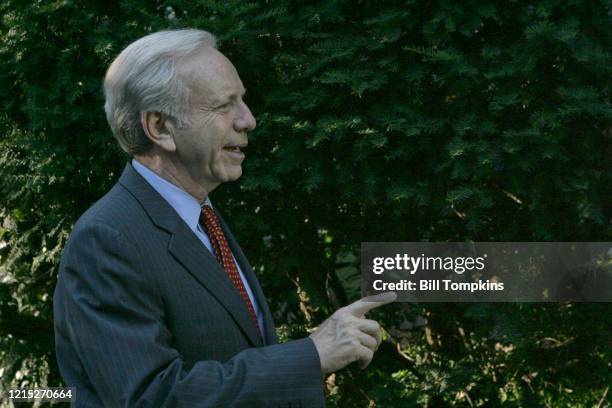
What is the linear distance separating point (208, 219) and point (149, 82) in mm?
401

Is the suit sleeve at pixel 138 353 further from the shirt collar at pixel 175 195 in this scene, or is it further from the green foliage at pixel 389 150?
the green foliage at pixel 389 150

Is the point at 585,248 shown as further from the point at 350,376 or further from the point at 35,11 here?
the point at 35,11

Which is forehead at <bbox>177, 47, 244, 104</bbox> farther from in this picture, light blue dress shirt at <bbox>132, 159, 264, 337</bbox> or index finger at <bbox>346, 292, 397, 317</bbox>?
index finger at <bbox>346, 292, 397, 317</bbox>

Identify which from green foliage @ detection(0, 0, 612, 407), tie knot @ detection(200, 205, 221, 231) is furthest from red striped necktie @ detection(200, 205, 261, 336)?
green foliage @ detection(0, 0, 612, 407)

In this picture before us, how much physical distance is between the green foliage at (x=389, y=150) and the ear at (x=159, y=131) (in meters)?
1.49

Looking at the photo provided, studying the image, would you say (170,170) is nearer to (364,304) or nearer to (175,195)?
(175,195)

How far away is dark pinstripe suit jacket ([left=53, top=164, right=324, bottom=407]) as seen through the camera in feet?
6.62

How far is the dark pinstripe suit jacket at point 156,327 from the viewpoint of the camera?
2018mm

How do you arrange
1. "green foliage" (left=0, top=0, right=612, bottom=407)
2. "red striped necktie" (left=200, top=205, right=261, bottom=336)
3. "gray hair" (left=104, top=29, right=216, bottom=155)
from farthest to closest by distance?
1. "green foliage" (left=0, top=0, right=612, bottom=407)
2. "red striped necktie" (left=200, top=205, right=261, bottom=336)
3. "gray hair" (left=104, top=29, right=216, bottom=155)

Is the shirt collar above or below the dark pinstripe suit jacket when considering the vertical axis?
above

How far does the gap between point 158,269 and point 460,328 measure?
111 inches

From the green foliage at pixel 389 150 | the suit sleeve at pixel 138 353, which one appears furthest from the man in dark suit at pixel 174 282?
the green foliage at pixel 389 150

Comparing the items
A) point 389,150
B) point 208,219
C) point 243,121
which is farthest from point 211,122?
point 389,150

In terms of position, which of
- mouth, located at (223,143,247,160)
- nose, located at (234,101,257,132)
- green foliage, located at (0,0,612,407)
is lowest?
green foliage, located at (0,0,612,407)
